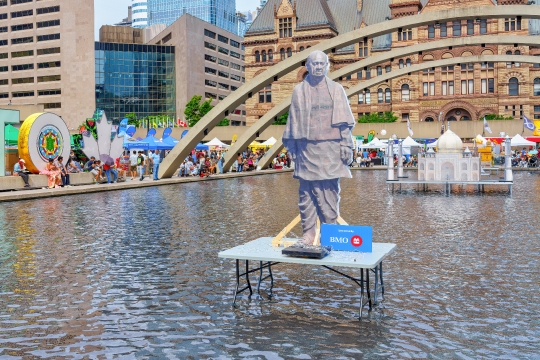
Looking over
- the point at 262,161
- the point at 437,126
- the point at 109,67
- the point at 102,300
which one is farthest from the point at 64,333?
the point at 109,67

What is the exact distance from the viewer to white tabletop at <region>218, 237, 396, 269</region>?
625 cm

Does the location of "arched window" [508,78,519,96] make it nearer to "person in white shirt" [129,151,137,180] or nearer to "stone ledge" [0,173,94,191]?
"person in white shirt" [129,151,137,180]

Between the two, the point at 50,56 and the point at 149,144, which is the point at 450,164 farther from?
the point at 50,56

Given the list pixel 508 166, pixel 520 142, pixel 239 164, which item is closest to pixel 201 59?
pixel 239 164

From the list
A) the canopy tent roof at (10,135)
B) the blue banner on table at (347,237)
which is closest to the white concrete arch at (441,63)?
the canopy tent roof at (10,135)

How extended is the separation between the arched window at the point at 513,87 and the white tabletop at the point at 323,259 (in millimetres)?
72222

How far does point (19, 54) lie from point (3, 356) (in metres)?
122

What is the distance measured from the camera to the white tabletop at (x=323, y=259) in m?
6.25

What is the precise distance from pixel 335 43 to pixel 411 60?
52.8m

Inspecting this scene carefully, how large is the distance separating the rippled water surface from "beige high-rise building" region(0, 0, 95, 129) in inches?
4021

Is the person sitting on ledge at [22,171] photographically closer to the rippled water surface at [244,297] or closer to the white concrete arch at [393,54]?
the rippled water surface at [244,297]

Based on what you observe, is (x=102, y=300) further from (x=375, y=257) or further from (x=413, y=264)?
(x=413, y=264)

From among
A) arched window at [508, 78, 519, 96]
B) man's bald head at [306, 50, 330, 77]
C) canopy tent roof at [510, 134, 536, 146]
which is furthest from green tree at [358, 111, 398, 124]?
man's bald head at [306, 50, 330, 77]

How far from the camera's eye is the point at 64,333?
18.6 ft
